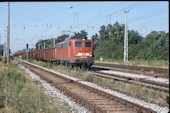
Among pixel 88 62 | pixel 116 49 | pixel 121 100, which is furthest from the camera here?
pixel 116 49

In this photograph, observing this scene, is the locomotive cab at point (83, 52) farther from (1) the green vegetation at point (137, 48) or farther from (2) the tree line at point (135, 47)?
(1) the green vegetation at point (137, 48)

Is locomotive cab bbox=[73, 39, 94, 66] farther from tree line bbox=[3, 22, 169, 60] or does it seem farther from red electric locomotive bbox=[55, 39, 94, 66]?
tree line bbox=[3, 22, 169, 60]

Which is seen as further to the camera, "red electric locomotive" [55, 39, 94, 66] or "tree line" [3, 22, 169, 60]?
"tree line" [3, 22, 169, 60]

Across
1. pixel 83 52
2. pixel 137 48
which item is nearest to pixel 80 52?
pixel 83 52

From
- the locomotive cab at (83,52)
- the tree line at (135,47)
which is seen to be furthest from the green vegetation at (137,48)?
the locomotive cab at (83,52)

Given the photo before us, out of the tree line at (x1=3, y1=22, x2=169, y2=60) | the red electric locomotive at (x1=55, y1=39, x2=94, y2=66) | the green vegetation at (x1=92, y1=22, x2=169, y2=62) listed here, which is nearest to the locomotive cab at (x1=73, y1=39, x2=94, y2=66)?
the red electric locomotive at (x1=55, y1=39, x2=94, y2=66)

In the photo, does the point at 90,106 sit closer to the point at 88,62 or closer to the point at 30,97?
the point at 30,97

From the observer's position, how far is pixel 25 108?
29.4ft

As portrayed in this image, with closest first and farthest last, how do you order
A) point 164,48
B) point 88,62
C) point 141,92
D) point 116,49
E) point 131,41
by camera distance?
point 141,92 < point 88,62 < point 164,48 < point 116,49 < point 131,41

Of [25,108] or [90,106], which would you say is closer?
[25,108]

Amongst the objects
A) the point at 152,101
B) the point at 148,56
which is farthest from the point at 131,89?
the point at 148,56

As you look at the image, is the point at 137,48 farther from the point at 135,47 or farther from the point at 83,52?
the point at 83,52

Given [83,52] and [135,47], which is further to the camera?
[135,47]

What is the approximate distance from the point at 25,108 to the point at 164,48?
49.4 metres
